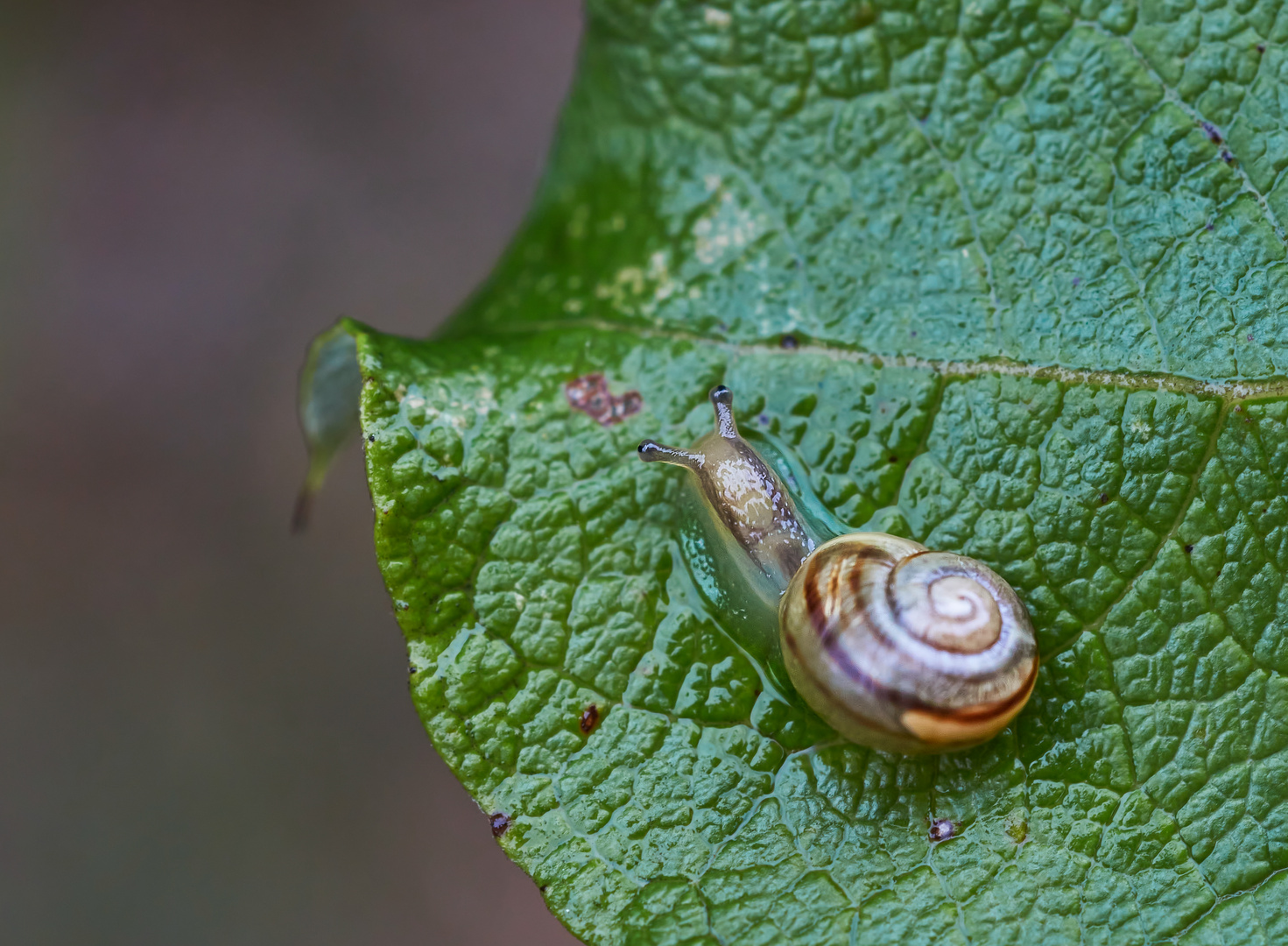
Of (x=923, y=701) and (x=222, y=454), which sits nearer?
(x=923, y=701)

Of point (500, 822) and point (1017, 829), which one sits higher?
point (500, 822)

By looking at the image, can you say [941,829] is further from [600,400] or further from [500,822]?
[600,400]

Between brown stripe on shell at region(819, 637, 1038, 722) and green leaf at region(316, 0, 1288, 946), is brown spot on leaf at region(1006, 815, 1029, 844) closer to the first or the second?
green leaf at region(316, 0, 1288, 946)

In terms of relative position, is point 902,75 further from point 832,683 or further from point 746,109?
point 832,683

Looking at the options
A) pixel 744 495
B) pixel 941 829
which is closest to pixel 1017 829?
pixel 941 829

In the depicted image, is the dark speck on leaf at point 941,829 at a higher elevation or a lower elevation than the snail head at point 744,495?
lower

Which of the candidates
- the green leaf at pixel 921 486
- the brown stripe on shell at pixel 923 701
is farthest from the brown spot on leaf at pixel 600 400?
the brown stripe on shell at pixel 923 701

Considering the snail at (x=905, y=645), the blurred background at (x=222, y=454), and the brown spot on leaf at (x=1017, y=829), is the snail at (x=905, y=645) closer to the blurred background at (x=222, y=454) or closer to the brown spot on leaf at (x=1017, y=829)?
the brown spot on leaf at (x=1017, y=829)

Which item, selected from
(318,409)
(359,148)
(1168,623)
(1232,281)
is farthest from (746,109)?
(359,148)
